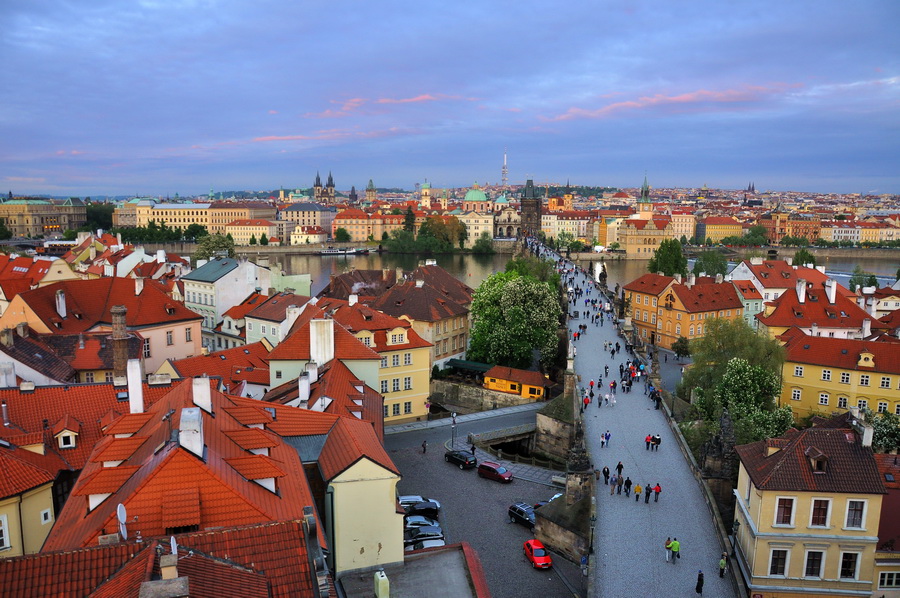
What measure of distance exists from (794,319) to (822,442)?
29138 millimetres

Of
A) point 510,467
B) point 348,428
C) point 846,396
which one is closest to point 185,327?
point 510,467

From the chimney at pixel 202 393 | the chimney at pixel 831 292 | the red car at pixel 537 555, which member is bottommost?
the red car at pixel 537 555

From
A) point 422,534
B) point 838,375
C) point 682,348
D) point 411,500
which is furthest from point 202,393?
point 682,348

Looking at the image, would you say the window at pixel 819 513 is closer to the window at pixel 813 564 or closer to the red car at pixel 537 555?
the window at pixel 813 564

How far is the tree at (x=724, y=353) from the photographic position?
33.5 meters

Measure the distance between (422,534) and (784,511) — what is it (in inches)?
376

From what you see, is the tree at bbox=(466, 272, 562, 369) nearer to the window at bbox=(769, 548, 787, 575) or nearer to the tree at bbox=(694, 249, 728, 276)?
the window at bbox=(769, 548, 787, 575)

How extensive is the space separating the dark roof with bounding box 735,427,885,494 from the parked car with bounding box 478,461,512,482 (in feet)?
29.5

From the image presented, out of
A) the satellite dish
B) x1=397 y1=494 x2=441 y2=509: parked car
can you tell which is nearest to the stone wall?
x1=397 y1=494 x2=441 y2=509: parked car

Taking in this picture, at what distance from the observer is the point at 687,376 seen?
35.0 meters

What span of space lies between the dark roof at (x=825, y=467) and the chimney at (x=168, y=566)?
14.8 metres

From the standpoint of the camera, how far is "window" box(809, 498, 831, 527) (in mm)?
18156

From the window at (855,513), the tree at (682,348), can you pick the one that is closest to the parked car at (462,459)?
the window at (855,513)

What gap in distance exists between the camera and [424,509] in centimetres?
2270
